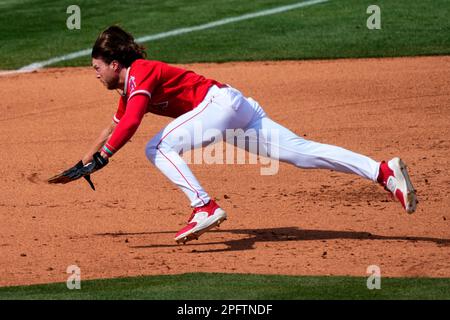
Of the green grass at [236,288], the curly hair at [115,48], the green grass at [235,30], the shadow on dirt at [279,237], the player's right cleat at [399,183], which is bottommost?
the green grass at [236,288]

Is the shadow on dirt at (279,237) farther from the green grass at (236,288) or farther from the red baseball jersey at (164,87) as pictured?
the red baseball jersey at (164,87)

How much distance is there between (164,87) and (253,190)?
225 centimetres

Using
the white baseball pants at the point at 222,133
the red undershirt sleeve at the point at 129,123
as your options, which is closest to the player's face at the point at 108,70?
the red undershirt sleeve at the point at 129,123

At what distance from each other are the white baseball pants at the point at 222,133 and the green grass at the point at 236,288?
898 millimetres

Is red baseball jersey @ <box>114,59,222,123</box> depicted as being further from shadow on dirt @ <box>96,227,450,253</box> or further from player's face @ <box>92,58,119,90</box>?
shadow on dirt @ <box>96,227,450,253</box>

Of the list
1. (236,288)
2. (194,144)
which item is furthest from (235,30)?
(236,288)

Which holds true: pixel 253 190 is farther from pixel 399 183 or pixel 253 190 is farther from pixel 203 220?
pixel 399 183

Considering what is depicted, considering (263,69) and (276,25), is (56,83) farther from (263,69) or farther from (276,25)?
(276,25)

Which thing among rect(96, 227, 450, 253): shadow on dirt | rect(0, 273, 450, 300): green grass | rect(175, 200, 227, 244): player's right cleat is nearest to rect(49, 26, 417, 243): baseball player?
rect(175, 200, 227, 244): player's right cleat

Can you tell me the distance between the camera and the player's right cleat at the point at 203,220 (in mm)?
8828

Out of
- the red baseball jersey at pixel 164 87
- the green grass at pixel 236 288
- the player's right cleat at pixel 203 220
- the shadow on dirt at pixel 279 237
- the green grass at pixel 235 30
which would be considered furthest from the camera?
the green grass at pixel 235 30

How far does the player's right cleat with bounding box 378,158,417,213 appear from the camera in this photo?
8.75 meters

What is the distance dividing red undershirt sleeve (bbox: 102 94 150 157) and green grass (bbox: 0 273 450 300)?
1066mm

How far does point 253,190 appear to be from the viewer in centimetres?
1084
